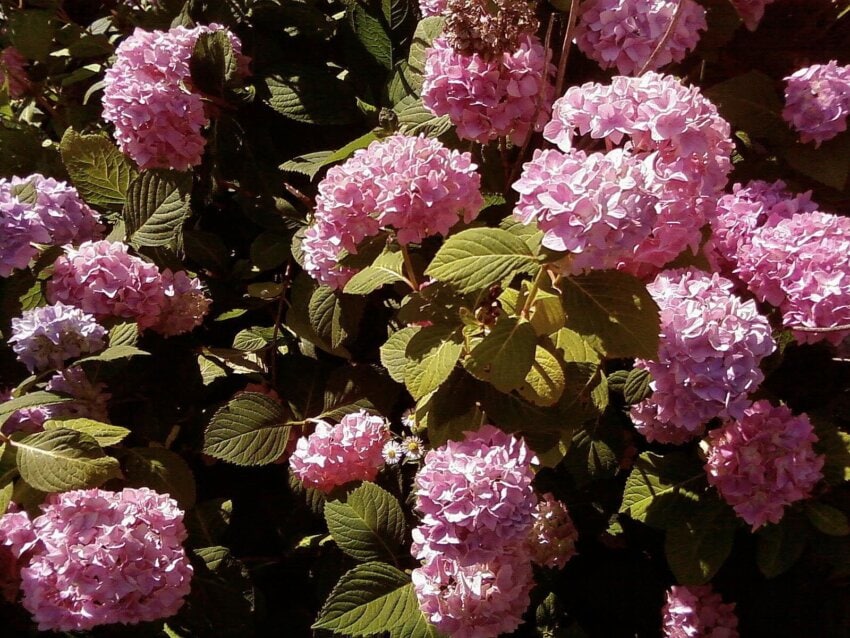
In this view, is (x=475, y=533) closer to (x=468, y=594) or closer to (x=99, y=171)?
(x=468, y=594)

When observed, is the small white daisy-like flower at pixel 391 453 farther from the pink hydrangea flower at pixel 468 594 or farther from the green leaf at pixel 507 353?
the green leaf at pixel 507 353

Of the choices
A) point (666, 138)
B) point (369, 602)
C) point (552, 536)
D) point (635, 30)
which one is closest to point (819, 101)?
point (635, 30)

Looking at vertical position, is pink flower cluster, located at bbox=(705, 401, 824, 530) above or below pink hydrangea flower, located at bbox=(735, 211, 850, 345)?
below

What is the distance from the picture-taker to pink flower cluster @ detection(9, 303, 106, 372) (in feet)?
5.59

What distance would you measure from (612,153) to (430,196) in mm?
376

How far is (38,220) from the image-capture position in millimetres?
1817

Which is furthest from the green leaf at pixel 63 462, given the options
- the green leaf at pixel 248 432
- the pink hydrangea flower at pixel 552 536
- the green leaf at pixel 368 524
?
the pink hydrangea flower at pixel 552 536

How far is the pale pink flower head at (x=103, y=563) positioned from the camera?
144 cm

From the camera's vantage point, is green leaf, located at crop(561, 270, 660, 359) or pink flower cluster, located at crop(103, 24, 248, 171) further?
pink flower cluster, located at crop(103, 24, 248, 171)

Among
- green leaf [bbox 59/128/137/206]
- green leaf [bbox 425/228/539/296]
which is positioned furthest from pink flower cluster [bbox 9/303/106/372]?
green leaf [bbox 425/228/539/296]

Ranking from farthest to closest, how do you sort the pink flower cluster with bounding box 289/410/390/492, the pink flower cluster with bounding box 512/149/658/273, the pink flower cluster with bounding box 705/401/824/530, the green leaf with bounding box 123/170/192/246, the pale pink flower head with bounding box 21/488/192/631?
the green leaf with bounding box 123/170/192/246 < the pink flower cluster with bounding box 289/410/390/492 < the pink flower cluster with bounding box 705/401/824/530 < the pale pink flower head with bounding box 21/488/192/631 < the pink flower cluster with bounding box 512/149/658/273

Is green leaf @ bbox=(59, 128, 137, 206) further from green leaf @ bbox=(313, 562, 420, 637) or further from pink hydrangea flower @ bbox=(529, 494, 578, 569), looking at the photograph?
pink hydrangea flower @ bbox=(529, 494, 578, 569)

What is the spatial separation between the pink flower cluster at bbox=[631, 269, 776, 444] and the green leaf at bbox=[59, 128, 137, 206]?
5.00 feet

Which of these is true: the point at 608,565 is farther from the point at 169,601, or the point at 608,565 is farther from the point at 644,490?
the point at 169,601
